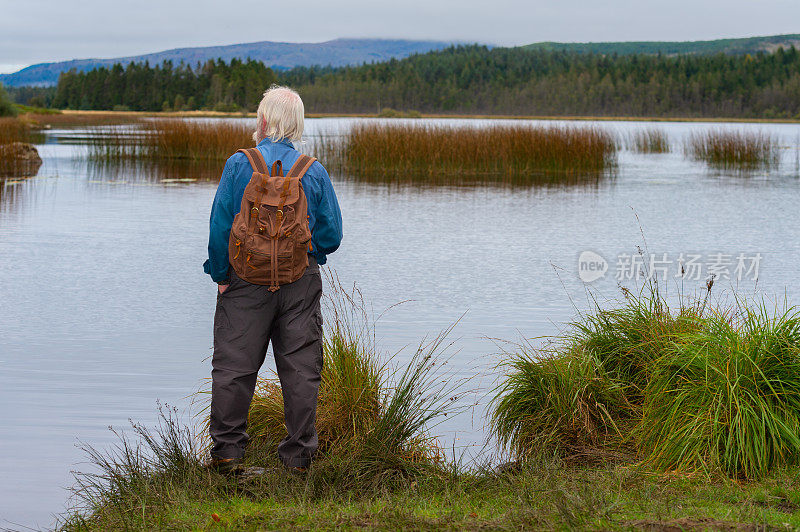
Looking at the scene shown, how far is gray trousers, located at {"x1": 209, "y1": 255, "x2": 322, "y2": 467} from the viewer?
394 centimetres

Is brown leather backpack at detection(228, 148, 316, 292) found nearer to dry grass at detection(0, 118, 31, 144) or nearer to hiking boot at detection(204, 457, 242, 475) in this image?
hiking boot at detection(204, 457, 242, 475)

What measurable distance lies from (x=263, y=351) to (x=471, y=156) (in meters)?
21.4

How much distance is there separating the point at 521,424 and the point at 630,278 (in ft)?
17.8

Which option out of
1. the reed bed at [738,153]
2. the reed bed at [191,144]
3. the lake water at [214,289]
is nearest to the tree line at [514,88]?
the reed bed at [191,144]

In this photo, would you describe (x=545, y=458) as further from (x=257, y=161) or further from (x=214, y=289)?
(x=214, y=289)

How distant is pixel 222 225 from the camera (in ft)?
13.0

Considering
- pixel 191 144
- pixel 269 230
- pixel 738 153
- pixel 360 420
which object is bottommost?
pixel 360 420

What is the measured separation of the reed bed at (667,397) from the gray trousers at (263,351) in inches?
58.2

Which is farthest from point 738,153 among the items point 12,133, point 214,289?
point 214,289

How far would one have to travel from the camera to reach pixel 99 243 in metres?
12.6

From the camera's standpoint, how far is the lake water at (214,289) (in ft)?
18.6

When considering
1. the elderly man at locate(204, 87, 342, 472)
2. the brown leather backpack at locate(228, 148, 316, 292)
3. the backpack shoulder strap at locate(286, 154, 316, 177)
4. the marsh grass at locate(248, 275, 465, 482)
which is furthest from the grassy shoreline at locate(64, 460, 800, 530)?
the backpack shoulder strap at locate(286, 154, 316, 177)

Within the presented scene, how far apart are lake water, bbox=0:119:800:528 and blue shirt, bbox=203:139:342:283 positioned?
4.76 feet

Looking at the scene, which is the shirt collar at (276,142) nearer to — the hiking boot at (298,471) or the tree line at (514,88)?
the hiking boot at (298,471)
